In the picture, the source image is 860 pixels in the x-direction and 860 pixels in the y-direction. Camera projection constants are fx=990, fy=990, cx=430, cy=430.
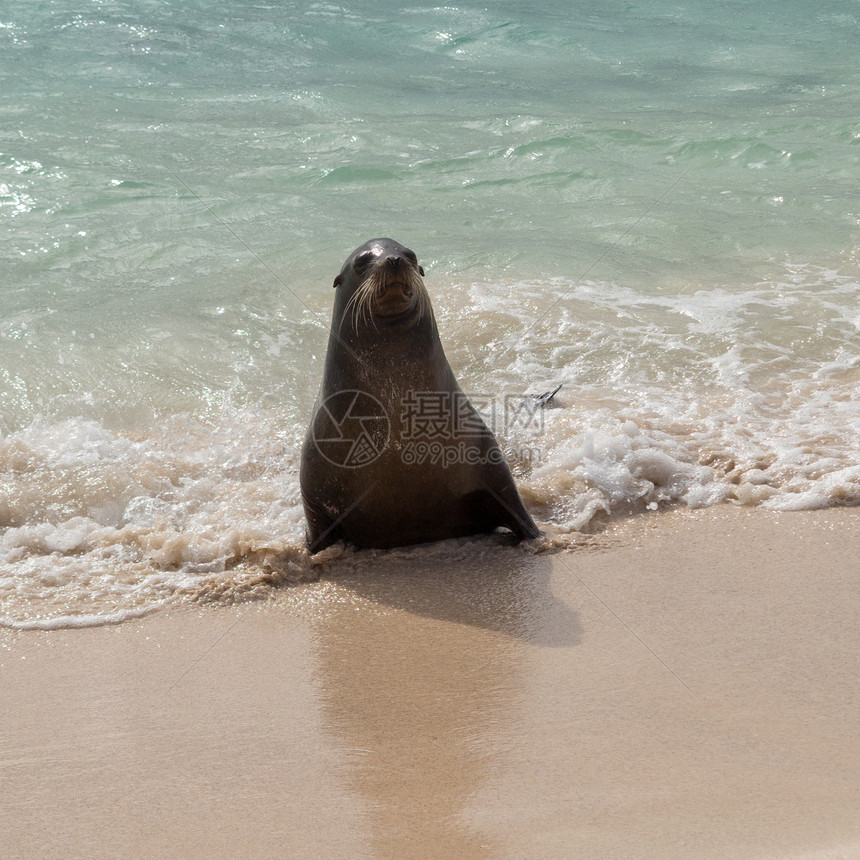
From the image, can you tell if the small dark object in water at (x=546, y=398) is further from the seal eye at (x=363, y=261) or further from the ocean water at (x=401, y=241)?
the seal eye at (x=363, y=261)

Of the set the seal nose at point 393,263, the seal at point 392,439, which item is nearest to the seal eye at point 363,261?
the seal at point 392,439

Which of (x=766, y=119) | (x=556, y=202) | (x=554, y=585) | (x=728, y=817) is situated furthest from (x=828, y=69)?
(x=728, y=817)

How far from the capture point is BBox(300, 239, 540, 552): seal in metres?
4.55

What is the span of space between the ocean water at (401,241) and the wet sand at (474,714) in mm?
499

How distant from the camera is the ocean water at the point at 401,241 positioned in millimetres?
5250

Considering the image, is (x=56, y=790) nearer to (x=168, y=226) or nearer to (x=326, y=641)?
(x=326, y=641)

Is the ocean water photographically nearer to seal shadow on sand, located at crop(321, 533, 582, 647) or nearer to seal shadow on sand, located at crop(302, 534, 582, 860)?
seal shadow on sand, located at crop(321, 533, 582, 647)

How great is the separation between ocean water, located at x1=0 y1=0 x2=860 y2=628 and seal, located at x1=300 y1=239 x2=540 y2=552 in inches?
13.0

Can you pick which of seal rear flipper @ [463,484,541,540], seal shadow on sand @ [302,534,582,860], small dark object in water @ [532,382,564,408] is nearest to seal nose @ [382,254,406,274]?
seal rear flipper @ [463,484,541,540]

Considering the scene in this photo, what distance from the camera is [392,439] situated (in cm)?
457

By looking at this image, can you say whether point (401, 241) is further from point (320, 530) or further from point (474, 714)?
point (474, 714)

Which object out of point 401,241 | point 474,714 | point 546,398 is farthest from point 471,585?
point 401,241

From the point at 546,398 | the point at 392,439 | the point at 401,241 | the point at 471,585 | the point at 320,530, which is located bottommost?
the point at 471,585

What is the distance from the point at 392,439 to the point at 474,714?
5.28 ft
